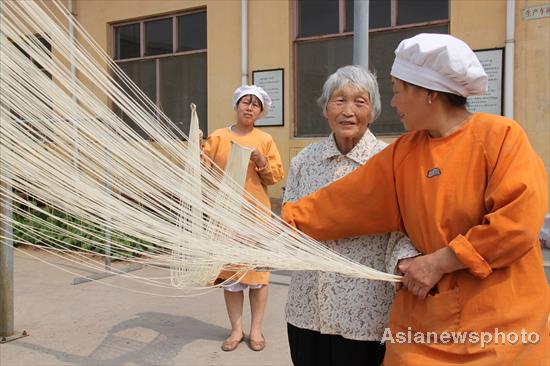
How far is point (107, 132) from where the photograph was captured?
4.47 ft

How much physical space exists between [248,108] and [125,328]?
70.6 inches

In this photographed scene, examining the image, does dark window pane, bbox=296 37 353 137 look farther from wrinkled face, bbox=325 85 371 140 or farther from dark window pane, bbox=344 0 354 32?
wrinkled face, bbox=325 85 371 140

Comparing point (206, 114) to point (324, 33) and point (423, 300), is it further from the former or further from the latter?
point (423, 300)

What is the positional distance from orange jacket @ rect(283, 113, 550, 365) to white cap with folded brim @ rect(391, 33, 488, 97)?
0.33 feet

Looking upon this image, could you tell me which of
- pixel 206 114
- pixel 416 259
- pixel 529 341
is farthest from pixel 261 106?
pixel 206 114

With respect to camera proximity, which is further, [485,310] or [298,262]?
[298,262]

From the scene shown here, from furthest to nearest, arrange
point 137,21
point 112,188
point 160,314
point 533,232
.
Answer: point 137,21, point 160,314, point 112,188, point 533,232

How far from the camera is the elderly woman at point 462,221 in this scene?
121cm

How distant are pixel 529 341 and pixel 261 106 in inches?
92.4

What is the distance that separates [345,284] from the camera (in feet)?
5.69

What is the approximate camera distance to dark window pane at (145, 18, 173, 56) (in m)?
7.34

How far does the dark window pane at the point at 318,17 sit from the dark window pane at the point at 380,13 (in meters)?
0.46

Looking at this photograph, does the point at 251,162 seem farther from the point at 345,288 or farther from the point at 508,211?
the point at 508,211

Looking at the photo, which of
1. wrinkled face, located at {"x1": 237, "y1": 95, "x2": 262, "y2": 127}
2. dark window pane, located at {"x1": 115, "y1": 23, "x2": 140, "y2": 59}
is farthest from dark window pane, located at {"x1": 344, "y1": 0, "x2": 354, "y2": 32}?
dark window pane, located at {"x1": 115, "y1": 23, "x2": 140, "y2": 59}
